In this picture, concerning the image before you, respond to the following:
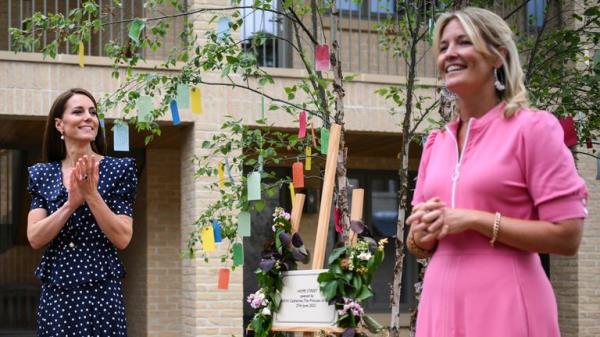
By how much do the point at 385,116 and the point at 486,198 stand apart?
8949mm

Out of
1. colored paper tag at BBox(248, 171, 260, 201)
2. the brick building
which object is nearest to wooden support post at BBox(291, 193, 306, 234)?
colored paper tag at BBox(248, 171, 260, 201)

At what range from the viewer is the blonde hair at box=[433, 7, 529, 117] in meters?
2.76

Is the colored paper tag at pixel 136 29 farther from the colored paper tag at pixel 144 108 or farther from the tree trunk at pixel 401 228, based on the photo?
the tree trunk at pixel 401 228

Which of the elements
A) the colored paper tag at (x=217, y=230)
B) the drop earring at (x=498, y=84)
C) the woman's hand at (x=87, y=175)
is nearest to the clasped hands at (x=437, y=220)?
the drop earring at (x=498, y=84)

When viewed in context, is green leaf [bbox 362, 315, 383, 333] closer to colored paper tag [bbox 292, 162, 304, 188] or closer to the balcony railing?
colored paper tag [bbox 292, 162, 304, 188]

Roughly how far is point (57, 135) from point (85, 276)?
635 millimetres

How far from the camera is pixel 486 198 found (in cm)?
271

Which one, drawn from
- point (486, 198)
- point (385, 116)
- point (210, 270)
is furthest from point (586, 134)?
point (486, 198)

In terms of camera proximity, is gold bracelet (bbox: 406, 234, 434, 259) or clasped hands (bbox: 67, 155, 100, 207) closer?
gold bracelet (bbox: 406, 234, 434, 259)

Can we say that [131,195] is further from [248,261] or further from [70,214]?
[248,261]

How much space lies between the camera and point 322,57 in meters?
6.78

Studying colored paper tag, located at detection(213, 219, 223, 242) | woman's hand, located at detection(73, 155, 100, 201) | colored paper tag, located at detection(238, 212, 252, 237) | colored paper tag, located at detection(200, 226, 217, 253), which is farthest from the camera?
colored paper tag, located at detection(200, 226, 217, 253)

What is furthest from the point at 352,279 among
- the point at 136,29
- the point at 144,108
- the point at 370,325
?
the point at 144,108

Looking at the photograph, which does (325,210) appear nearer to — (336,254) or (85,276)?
(336,254)
